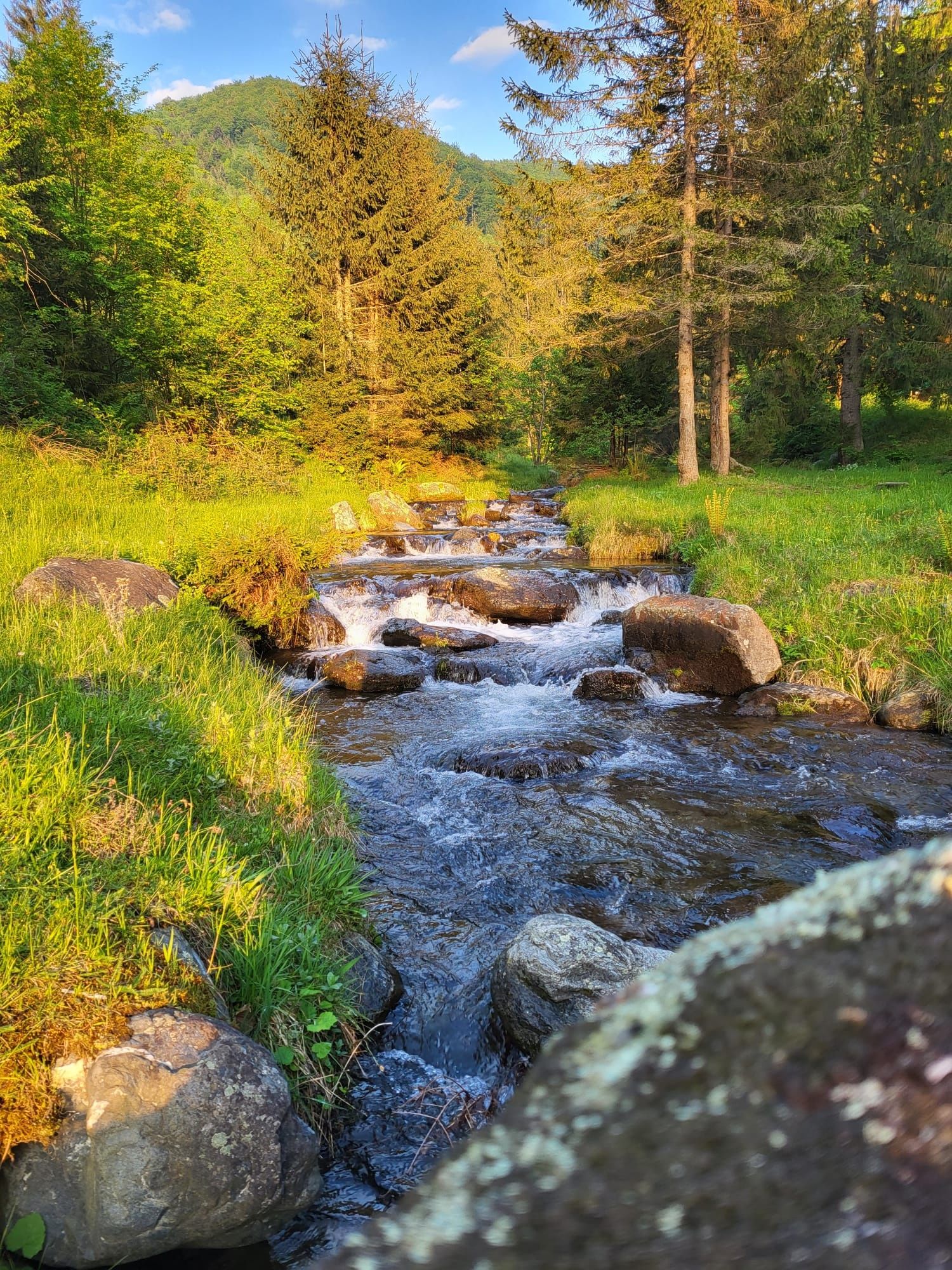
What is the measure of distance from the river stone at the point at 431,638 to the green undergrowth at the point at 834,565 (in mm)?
3783

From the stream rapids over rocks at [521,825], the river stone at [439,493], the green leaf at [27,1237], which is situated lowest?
the stream rapids over rocks at [521,825]

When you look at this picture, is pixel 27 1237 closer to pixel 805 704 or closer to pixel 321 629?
pixel 805 704

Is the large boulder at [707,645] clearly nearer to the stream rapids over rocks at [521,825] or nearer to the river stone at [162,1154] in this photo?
the stream rapids over rocks at [521,825]

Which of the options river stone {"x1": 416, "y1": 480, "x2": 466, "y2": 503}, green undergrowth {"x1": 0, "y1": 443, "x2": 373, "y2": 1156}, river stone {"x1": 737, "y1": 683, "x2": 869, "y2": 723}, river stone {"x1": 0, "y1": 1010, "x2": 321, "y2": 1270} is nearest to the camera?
river stone {"x1": 0, "y1": 1010, "x2": 321, "y2": 1270}

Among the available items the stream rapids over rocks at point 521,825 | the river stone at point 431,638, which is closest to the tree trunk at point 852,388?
the stream rapids over rocks at point 521,825

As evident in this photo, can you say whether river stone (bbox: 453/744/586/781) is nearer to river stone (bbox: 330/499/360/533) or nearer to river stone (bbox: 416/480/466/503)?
river stone (bbox: 330/499/360/533)

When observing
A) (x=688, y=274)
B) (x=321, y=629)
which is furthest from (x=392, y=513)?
(x=321, y=629)

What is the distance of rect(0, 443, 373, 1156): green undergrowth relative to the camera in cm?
258

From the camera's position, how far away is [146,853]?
132 inches

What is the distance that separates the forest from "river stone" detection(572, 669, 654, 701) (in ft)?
38.4

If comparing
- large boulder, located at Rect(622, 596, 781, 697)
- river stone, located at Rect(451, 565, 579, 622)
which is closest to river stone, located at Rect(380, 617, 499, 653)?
Answer: river stone, located at Rect(451, 565, 579, 622)

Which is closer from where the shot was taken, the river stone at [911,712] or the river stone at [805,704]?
the river stone at [911,712]

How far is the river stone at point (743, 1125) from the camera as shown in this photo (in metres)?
0.55

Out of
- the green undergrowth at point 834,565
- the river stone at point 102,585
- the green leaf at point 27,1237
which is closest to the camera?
the green leaf at point 27,1237
